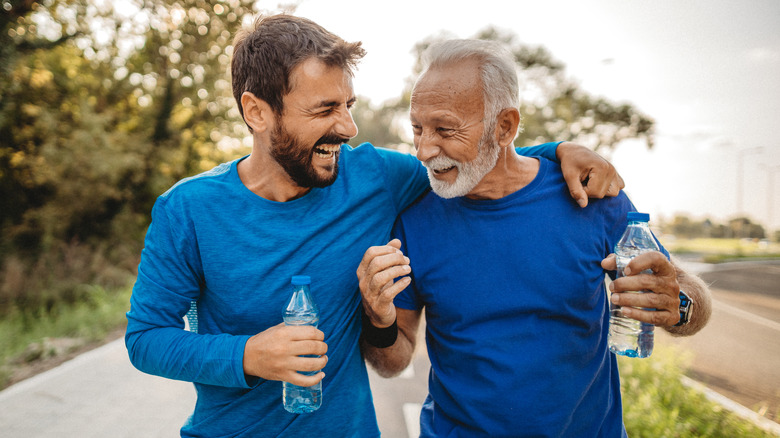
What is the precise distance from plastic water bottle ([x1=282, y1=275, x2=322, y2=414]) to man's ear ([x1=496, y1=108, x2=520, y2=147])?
1.08m

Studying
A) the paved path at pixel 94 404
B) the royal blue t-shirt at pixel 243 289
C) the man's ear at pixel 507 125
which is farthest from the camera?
the paved path at pixel 94 404

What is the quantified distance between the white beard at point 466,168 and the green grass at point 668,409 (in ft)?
9.58

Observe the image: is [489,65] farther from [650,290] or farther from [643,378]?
[643,378]

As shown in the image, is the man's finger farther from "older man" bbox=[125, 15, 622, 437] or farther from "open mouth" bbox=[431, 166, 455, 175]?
"open mouth" bbox=[431, 166, 455, 175]

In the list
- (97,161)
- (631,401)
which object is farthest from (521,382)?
(97,161)

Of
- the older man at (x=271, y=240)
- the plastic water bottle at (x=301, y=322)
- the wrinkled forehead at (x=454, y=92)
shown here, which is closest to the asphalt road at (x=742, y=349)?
the wrinkled forehead at (x=454, y=92)

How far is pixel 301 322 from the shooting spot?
1781 mm

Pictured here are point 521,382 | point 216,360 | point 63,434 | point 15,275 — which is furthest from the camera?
point 15,275

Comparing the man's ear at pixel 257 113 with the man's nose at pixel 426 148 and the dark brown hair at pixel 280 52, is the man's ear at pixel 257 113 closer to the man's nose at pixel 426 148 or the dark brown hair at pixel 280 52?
the dark brown hair at pixel 280 52

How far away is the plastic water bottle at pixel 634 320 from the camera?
6.35ft

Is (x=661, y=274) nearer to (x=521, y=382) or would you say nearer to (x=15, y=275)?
(x=521, y=382)

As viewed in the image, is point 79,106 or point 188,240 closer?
point 188,240

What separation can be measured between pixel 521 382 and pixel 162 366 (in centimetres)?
131

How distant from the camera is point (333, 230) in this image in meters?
1.96
